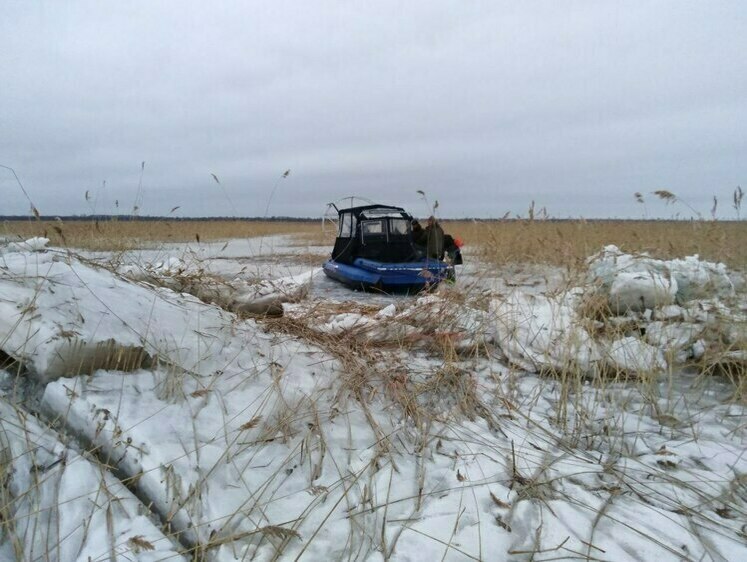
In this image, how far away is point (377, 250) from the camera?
21.0 feet

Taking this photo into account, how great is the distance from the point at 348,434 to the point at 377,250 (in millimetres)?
4731

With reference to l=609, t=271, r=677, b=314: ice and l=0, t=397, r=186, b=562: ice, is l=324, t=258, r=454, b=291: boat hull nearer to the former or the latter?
l=609, t=271, r=677, b=314: ice

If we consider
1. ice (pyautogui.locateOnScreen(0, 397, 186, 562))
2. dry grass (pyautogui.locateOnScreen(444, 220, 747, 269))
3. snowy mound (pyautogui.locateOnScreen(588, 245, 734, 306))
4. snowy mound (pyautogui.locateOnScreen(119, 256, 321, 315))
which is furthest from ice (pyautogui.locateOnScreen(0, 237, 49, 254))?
snowy mound (pyautogui.locateOnScreen(588, 245, 734, 306))

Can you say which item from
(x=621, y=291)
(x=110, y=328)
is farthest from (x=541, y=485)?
(x=621, y=291)

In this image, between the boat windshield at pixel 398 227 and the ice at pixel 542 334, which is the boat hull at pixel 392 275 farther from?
the ice at pixel 542 334

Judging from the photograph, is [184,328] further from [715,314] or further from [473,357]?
[715,314]

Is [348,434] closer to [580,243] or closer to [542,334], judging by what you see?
[542,334]

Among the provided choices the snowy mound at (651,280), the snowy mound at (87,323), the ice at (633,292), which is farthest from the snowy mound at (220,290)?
the ice at (633,292)

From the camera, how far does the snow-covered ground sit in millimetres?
1276

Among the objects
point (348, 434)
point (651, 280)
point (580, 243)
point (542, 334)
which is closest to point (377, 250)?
point (580, 243)

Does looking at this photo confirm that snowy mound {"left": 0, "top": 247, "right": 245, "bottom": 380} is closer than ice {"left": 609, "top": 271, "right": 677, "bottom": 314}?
Yes

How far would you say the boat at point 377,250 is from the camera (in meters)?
5.83

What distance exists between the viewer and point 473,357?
2918 mm

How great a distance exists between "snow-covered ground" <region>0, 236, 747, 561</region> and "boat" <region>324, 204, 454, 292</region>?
279cm
